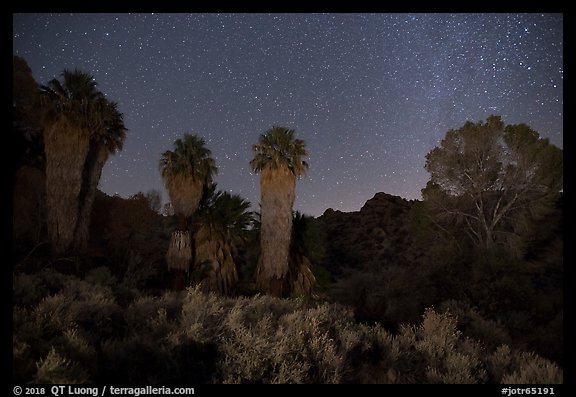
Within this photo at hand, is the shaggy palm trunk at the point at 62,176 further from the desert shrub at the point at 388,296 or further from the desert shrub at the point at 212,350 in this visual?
the desert shrub at the point at 388,296

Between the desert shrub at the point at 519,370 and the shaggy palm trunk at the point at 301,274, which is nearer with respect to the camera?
the desert shrub at the point at 519,370

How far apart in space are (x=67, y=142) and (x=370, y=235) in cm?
3222

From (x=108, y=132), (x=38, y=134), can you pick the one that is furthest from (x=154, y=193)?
(x=108, y=132)

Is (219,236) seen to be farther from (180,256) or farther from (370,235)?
(370,235)

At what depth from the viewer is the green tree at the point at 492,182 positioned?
25484 millimetres

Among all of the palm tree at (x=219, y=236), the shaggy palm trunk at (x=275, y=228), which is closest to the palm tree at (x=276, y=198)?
the shaggy palm trunk at (x=275, y=228)

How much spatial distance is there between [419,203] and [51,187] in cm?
2368

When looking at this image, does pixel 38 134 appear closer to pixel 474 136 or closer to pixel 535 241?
pixel 474 136

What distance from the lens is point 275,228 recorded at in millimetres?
21547

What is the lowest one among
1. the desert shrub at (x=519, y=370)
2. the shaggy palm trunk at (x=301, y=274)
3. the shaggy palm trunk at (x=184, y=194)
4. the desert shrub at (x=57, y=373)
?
the shaggy palm trunk at (x=301, y=274)

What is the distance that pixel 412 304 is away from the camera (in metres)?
14.6

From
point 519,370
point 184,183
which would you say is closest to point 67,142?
point 184,183

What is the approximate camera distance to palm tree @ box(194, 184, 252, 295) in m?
20.9

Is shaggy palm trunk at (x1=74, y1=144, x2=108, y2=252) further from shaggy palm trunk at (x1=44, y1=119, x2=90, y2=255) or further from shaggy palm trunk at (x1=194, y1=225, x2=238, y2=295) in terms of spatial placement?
shaggy palm trunk at (x1=194, y1=225, x2=238, y2=295)
